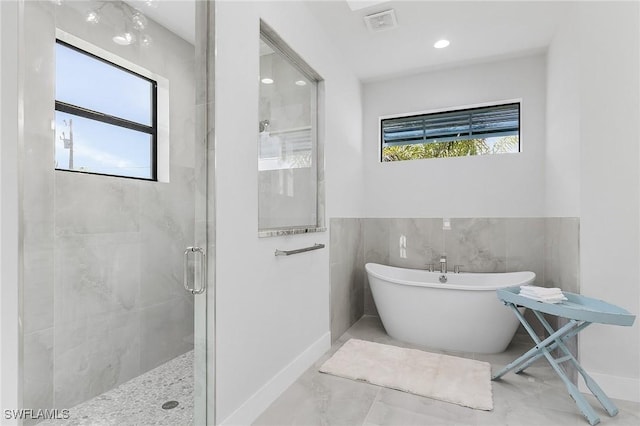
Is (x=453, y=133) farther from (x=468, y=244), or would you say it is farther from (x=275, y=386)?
(x=275, y=386)

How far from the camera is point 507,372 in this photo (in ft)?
7.57

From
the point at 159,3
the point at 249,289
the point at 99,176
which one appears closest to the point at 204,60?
the point at 159,3

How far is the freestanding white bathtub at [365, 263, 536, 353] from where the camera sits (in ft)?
8.68

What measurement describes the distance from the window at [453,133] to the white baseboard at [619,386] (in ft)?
6.95

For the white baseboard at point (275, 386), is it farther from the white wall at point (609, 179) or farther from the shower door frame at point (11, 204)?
the white wall at point (609, 179)

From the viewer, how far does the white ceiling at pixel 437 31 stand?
2.51m

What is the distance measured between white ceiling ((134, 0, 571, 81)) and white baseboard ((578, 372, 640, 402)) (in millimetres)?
2540

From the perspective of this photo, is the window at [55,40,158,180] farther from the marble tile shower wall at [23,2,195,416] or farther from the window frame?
the window frame

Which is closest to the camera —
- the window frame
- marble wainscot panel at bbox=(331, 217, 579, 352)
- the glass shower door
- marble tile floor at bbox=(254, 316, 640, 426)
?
the glass shower door

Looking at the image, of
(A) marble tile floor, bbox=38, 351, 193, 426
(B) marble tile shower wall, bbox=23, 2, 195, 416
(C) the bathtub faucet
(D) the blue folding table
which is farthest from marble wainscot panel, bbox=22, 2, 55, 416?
(C) the bathtub faucet

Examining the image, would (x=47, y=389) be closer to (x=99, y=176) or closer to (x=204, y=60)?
(x=99, y=176)

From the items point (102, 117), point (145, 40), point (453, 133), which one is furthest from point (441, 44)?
point (102, 117)

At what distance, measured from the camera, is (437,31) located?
9.30 ft

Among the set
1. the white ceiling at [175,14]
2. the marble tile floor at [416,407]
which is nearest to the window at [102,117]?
the white ceiling at [175,14]
